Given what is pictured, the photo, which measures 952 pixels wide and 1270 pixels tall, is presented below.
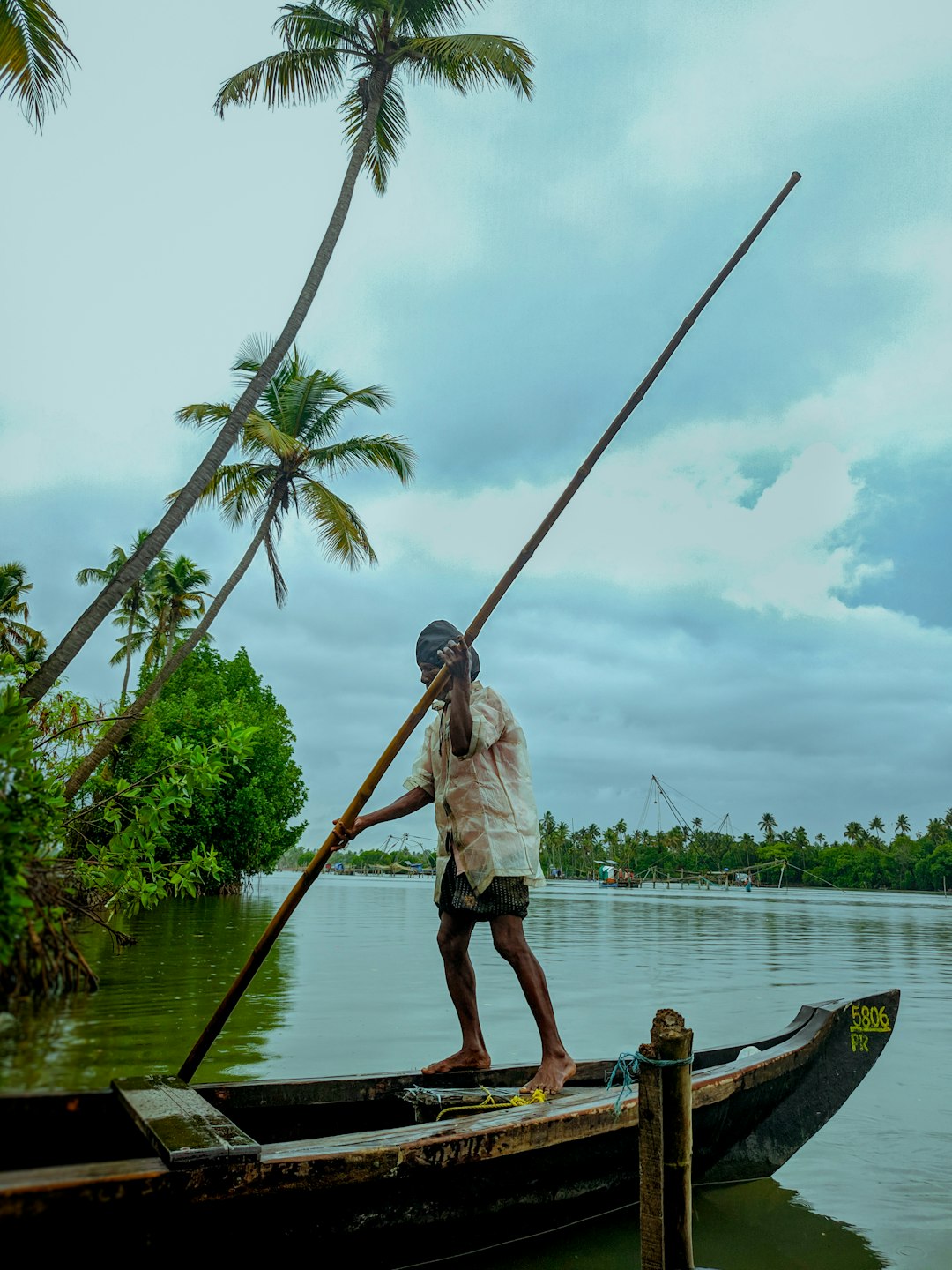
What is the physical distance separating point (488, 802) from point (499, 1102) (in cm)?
115

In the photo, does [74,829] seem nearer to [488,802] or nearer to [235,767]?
[488,802]

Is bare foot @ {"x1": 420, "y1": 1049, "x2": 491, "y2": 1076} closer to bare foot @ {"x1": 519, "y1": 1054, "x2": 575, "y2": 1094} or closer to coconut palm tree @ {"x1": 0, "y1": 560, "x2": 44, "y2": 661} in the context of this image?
bare foot @ {"x1": 519, "y1": 1054, "x2": 575, "y2": 1094}

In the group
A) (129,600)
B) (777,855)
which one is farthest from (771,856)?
(129,600)

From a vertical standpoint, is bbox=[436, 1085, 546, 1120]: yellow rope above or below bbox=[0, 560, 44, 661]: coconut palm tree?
below

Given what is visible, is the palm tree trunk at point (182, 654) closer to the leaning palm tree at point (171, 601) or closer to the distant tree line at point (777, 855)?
the leaning palm tree at point (171, 601)

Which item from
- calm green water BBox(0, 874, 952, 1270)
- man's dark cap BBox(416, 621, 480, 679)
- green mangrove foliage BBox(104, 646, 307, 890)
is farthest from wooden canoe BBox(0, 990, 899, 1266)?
green mangrove foliage BBox(104, 646, 307, 890)

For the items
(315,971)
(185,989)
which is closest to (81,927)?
(315,971)

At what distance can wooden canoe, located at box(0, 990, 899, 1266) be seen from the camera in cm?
233

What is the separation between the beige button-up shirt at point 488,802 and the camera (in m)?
3.87

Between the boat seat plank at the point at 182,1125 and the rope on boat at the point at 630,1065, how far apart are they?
1158 mm

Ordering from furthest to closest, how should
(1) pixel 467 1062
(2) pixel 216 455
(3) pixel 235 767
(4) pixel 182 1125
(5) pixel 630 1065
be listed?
(3) pixel 235 767 → (2) pixel 216 455 → (1) pixel 467 1062 → (5) pixel 630 1065 → (4) pixel 182 1125

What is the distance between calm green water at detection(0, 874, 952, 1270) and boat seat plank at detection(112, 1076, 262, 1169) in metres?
1.09

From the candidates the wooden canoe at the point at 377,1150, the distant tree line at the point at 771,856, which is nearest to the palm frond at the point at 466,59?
the wooden canoe at the point at 377,1150

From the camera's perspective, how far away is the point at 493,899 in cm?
387
